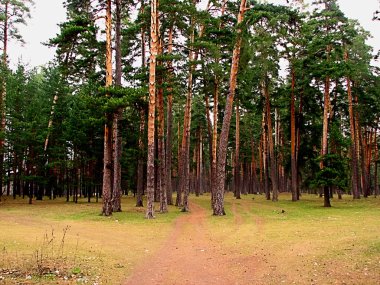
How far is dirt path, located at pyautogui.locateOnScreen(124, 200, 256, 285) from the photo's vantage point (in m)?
7.93

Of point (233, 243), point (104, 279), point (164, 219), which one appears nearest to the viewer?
point (104, 279)

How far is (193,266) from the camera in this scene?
9250 millimetres

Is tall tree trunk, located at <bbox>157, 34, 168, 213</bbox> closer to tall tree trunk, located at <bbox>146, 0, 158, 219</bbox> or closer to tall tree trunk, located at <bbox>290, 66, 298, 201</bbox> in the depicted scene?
tall tree trunk, located at <bbox>146, 0, 158, 219</bbox>

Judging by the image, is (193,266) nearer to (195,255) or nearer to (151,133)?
(195,255)

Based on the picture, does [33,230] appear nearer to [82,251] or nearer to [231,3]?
[82,251]

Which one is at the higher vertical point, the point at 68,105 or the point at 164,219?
the point at 68,105

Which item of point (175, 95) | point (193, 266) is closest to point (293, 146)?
point (175, 95)

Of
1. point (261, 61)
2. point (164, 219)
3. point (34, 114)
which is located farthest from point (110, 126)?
point (261, 61)

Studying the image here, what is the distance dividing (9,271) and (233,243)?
7.23 m

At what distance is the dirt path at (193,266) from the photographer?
312 inches

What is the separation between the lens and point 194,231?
51.8 feet

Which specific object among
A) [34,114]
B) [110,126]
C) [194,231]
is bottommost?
[194,231]

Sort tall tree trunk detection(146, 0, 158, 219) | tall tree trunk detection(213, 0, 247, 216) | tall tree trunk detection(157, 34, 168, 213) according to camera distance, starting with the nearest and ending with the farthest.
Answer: tall tree trunk detection(146, 0, 158, 219) < tall tree trunk detection(213, 0, 247, 216) < tall tree trunk detection(157, 34, 168, 213)

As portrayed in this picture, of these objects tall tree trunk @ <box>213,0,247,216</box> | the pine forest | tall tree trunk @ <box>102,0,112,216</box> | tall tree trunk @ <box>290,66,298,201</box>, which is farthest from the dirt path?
tall tree trunk @ <box>290,66,298,201</box>
